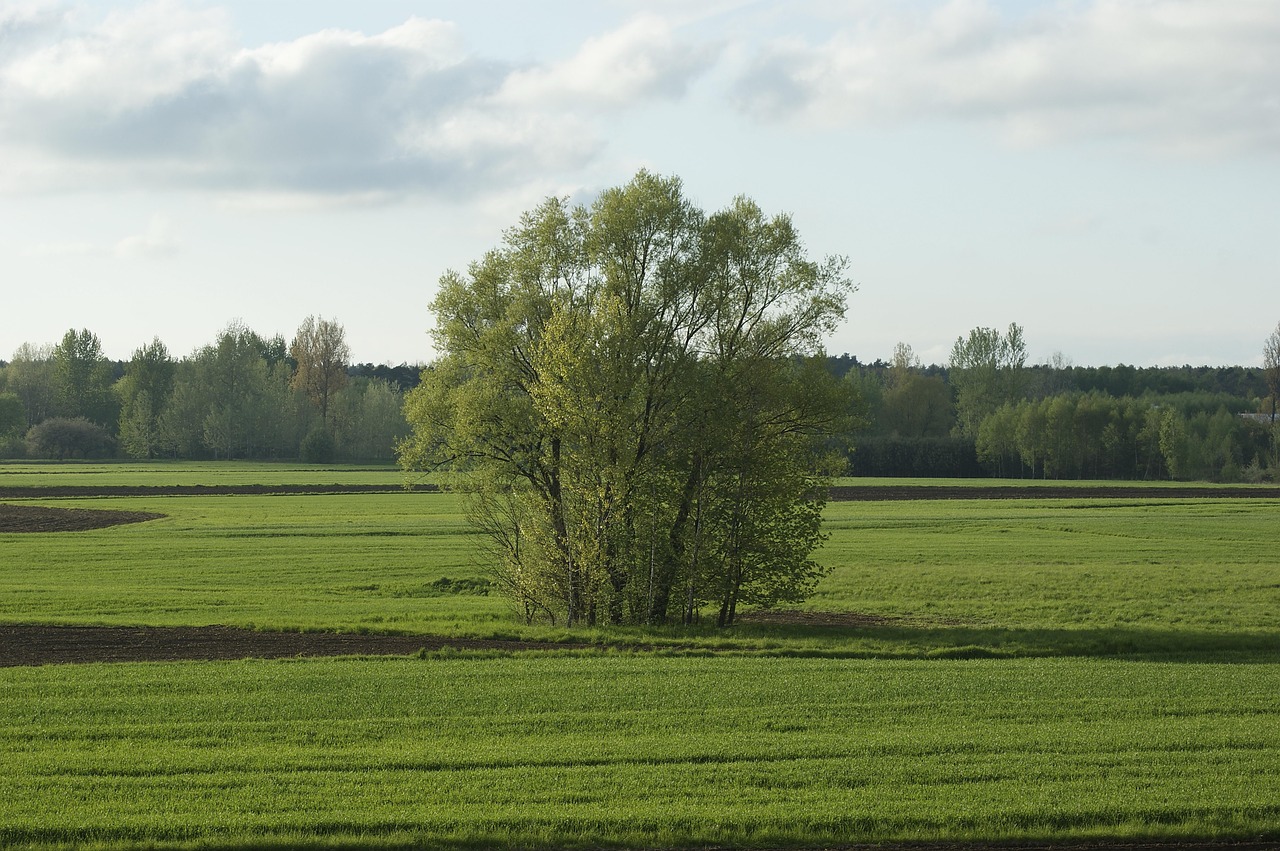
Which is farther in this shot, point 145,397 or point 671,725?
point 145,397

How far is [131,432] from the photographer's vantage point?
153375 millimetres

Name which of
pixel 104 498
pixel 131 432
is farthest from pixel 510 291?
pixel 131 432

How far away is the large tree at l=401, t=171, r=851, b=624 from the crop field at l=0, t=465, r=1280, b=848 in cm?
238

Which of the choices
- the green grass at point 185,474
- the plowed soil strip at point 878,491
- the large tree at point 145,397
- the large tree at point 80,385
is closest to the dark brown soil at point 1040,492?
the plowed soil strip at point 878,491

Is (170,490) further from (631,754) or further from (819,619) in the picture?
(631,754)

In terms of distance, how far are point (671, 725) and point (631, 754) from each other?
6.42 ft

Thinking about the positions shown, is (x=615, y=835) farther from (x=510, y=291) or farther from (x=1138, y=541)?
(x=1138, y=541)

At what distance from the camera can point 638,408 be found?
30.7 metres

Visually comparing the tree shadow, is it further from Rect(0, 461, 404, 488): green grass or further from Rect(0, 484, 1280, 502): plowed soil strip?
Rect(0, 461, 404, 488): green grass

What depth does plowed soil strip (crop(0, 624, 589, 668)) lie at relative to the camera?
23859 millimetres

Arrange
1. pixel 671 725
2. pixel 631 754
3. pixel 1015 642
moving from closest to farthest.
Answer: pixel 631 754, pixel 671 725, pixel 1015 642

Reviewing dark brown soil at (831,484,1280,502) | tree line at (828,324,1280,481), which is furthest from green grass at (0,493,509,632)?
tree line at (828,324,1280,481)

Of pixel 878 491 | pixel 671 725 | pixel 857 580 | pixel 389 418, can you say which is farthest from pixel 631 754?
pixel 389 418

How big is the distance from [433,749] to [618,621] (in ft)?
53.2
